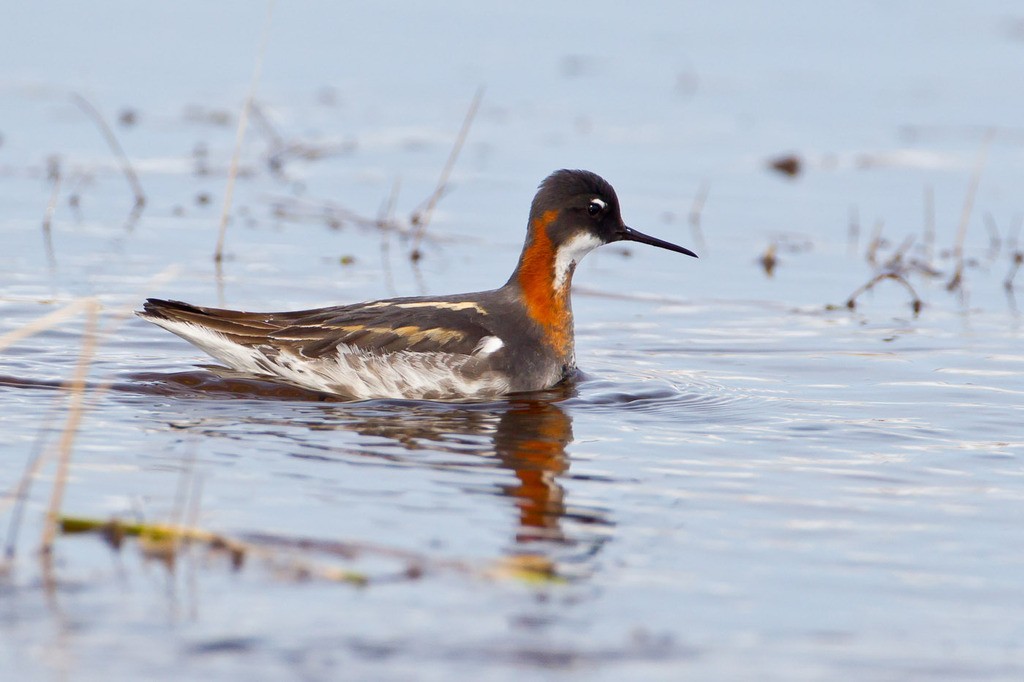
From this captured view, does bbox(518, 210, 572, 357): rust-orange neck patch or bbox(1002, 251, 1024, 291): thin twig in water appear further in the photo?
bbox(1002, 251, 1024, 291): thin twig in water

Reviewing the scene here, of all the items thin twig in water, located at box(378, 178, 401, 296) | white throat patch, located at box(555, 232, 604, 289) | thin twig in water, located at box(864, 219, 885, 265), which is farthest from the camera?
thin twig in water, located at box(864, 219, 885, 265)

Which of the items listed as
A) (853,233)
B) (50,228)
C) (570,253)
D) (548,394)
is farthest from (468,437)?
(853,233)

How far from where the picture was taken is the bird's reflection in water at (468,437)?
588 cm

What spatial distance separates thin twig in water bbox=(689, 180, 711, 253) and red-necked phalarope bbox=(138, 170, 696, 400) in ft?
11.7

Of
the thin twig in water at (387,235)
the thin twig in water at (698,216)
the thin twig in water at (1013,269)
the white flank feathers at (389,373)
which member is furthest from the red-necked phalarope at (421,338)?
the thin twig in water at (1013,269)

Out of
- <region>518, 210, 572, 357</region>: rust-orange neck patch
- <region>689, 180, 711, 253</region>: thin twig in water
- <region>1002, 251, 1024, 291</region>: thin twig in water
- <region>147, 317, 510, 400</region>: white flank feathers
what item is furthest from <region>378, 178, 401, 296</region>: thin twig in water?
<region>1002, 251, 1024, 291</region>: thin twig in water

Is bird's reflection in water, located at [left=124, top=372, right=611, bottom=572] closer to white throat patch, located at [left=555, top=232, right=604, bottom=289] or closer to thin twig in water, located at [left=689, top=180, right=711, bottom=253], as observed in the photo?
white throat patch, located at [left=555, top=232, right=604, bottom=289]

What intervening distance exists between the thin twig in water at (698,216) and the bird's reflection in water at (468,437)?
13.5ft

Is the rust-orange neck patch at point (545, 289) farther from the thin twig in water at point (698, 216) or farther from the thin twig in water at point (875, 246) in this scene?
the thin twig in water at point (875, 246)

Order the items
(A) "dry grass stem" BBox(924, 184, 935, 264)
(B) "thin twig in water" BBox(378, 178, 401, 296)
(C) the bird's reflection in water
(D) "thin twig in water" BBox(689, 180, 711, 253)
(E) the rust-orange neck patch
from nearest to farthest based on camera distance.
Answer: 1. (C) the bird's reflection in water
2. (E) the rust-orange neck patch
3. (B) "thin twig in water" BBox(378, 178, 401, 296)
4. (A) "dry grass stem" BBox(924, 184, 935, 264)
5. (D) "thin twig in water" BBox(689, 180, 711, 253)

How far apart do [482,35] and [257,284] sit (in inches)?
416

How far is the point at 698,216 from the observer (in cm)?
1285

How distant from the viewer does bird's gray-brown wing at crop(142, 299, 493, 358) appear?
824 centimetres

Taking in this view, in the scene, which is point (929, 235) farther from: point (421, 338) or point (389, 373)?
point (389, 373)
